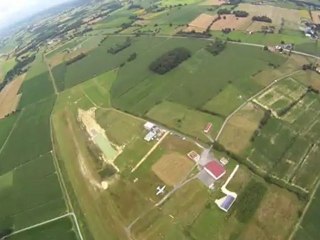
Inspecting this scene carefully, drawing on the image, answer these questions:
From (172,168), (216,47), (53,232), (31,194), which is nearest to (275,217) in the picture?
(172,168)

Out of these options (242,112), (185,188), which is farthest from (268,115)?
(185,188)

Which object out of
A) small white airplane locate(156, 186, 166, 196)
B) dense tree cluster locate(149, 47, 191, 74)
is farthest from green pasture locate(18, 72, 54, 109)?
small white airplane locate(156, 186, 166, 196)

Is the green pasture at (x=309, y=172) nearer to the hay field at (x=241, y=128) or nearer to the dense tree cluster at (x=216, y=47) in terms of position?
the hay field at (x=241, y=128)

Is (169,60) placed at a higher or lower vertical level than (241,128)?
lower

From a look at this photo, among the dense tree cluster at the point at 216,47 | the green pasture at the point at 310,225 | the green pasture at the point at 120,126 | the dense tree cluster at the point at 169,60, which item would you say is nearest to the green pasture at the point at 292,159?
the green pasture at the point at 310,225

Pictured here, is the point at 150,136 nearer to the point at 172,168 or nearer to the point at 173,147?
the point at 173,147

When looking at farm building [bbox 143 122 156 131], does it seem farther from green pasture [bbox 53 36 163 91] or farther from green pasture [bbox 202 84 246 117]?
green pasture [bbox 53 36 163 91]

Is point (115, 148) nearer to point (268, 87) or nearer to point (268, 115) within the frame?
point (268, 115)
